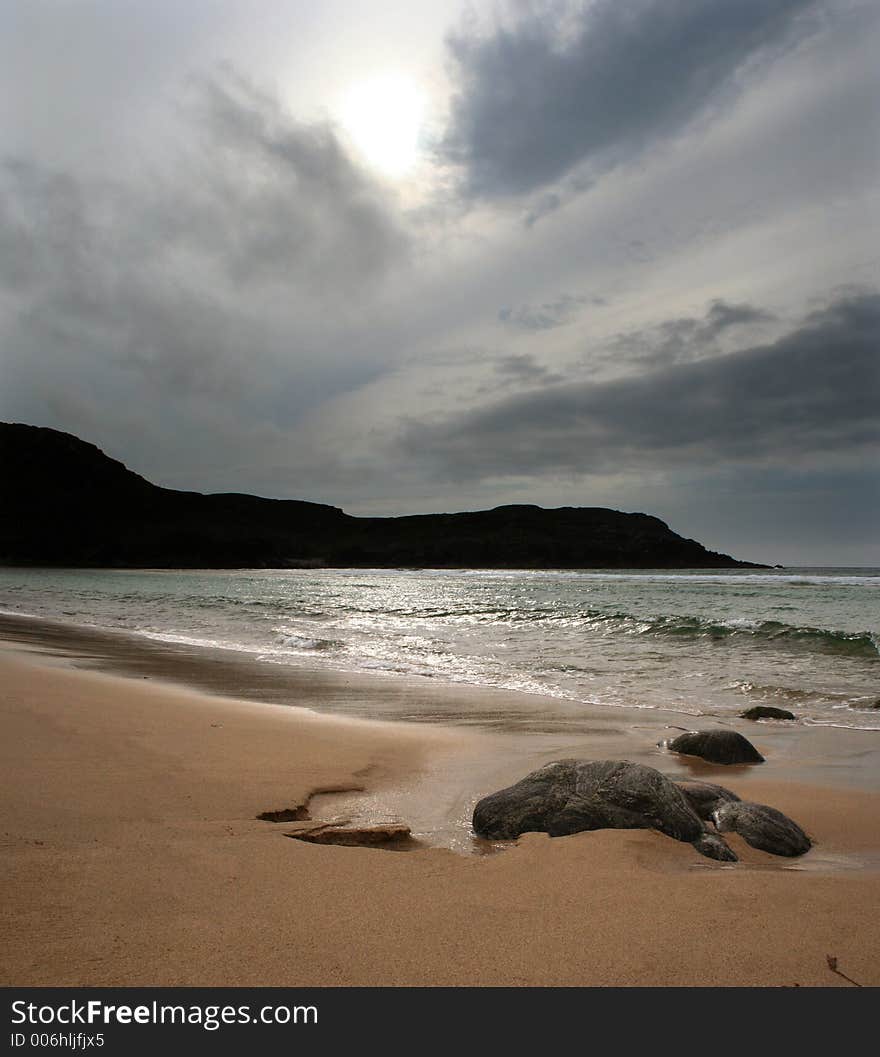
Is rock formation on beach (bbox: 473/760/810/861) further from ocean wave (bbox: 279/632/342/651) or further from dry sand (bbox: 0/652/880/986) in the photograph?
ocean wave (bbox: 279/632/342/651)

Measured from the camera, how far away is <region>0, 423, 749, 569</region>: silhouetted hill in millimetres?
106312

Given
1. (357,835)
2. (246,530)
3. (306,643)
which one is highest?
(246,530)

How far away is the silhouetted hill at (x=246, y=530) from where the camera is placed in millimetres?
106312

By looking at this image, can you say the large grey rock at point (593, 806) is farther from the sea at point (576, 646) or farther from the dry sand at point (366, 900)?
the sea at point (576, 646)

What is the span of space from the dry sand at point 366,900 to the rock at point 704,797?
0.50m

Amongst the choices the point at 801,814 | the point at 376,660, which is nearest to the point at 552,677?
the point at 376,660

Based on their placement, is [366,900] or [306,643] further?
[306,643]

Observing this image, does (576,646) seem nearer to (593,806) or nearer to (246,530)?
(593,806)

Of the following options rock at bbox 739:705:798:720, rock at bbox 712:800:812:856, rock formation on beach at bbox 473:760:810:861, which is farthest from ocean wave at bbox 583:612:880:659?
rock formation on beach at bbox 473:760:810:861

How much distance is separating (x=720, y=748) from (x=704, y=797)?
6.38 feet

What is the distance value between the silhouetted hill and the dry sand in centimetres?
10563

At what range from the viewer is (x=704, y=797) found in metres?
4.17

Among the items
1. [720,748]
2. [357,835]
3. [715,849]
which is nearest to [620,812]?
[715,849]

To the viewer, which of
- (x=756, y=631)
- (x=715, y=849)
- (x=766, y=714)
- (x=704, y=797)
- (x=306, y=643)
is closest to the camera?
(x=715, y=849)
